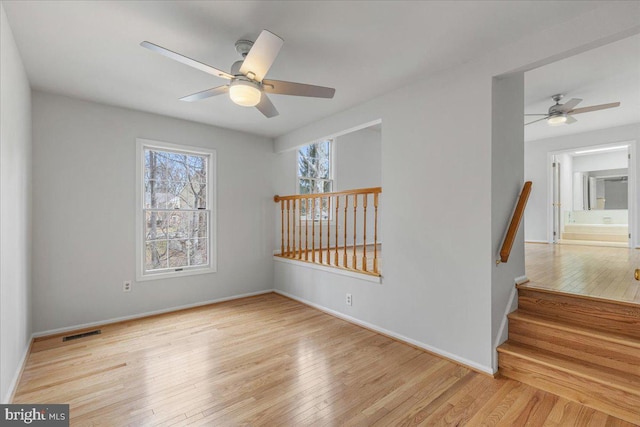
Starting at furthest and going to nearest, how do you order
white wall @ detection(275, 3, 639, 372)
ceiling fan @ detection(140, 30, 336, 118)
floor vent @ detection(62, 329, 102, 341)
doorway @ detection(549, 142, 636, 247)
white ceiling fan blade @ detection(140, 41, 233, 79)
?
doorway @ detection(549, 142, 636, 247) < floor vent @ detection(62, 329, 102, 341) < white wall @ detection(275, 3, 639, 372) < ceiling fan @ detection(140, 30, 336, 118) < white ceiling fan blade @ detection(140, 41, 233, 79)

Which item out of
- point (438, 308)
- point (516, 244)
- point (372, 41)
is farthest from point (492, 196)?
point (372, 41)

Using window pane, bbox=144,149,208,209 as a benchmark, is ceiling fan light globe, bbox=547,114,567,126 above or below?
above

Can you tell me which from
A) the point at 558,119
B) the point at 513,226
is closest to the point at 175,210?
the point at 513,226

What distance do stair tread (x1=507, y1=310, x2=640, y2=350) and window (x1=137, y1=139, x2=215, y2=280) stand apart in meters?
3.60

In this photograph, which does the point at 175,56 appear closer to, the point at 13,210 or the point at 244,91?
the point at 244,91

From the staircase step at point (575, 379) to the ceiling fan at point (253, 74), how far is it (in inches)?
95.1

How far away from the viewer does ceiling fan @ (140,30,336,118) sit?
1.72 meters

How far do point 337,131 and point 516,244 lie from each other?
2.26 metres

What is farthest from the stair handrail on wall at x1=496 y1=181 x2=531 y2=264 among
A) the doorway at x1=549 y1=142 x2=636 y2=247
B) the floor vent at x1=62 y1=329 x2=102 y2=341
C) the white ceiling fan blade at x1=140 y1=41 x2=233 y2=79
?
the doorway at x1=549 y1=142 x2=636 y2=247

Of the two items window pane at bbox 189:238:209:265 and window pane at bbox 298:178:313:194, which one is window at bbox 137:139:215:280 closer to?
window pane at bbox 189:238:209:265

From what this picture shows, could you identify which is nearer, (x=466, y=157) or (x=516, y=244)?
(x=466, y=157)

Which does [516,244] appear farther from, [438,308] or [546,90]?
[546,90]

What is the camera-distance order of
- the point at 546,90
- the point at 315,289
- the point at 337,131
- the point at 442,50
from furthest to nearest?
the point at 315,289
the point at 337,131
the point at 546,90
the point at 442,50

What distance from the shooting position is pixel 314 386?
6.89 feet
